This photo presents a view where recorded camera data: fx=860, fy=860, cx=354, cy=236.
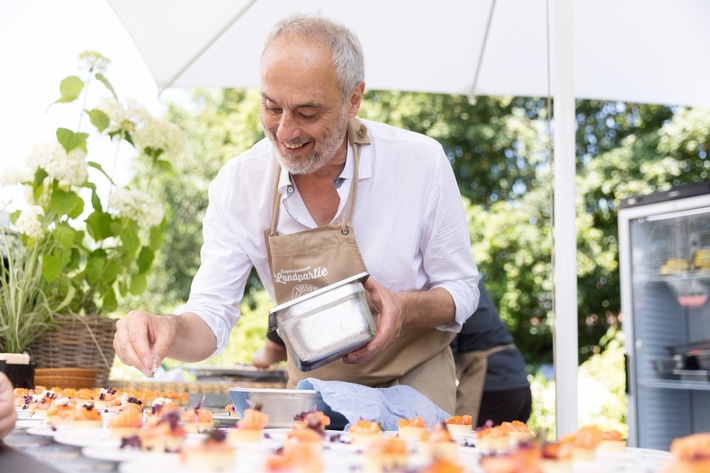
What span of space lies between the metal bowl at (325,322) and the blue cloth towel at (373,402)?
6 centimetres

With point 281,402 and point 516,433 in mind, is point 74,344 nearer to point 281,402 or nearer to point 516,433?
point 281,402

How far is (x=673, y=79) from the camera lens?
3.77 metres

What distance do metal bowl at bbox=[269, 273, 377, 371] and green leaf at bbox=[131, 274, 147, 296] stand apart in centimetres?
167

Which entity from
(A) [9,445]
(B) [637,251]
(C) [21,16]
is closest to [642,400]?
(B) [637,251]

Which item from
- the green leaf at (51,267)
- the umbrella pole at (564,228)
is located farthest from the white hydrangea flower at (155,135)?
the umbrella pole at (564,228)

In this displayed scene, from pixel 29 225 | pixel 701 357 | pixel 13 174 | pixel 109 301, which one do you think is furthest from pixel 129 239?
pixel 701 357

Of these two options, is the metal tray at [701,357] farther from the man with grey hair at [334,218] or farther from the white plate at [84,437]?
the white plate at [84,437]

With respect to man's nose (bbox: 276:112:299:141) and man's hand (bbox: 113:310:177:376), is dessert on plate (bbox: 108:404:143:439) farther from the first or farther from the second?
man's nose (bbox: 276:112:299:141)

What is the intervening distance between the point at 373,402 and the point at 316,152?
29.1 inches

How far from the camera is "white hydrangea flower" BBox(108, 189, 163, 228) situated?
10.2 feet

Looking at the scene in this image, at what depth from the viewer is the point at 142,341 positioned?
173cm

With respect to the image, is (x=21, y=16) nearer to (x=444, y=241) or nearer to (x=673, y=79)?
(x=673, y=79)

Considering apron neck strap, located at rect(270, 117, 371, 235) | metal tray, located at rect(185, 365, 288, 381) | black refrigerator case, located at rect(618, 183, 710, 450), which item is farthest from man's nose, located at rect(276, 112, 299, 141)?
black refrigerator case, located at rect(618, 183, 710, 450)

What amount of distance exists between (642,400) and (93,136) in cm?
340
